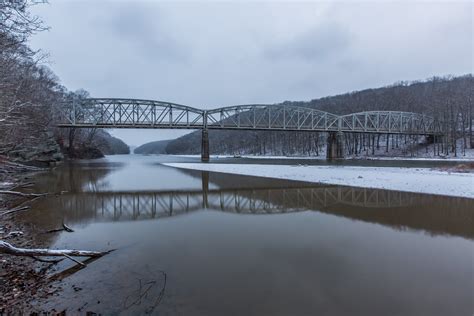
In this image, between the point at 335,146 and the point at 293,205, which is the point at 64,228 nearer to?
the point at 293,205

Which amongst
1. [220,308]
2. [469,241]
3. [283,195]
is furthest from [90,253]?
[283,195]

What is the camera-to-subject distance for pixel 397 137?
363ft

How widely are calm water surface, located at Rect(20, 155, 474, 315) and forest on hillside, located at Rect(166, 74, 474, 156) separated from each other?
79.9m

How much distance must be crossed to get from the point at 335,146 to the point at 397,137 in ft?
97.2

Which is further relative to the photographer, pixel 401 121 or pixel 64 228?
pixel 401 121

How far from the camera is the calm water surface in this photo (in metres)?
5.54

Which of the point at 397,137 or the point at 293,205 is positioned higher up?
the point at 397,137

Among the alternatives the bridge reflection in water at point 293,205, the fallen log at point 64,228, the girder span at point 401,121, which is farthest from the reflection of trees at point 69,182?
the girder span at point 401,121

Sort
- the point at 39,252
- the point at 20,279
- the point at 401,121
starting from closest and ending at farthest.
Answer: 1. the point at 20,279
2. the point at 39,252
3. the point at 401,121

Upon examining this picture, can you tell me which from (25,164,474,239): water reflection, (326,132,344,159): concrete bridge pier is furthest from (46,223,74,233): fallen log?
(326,132,344,159): concrete bridge pier

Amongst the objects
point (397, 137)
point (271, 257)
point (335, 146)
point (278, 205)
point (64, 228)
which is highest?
point (397, 137)

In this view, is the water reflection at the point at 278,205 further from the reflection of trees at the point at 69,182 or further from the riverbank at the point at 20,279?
the riverbank at the point at 20,279

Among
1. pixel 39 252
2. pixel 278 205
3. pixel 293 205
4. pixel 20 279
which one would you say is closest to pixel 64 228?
pixel 39 252

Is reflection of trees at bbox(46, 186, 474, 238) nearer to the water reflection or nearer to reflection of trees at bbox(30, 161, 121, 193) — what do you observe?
the water reflection
